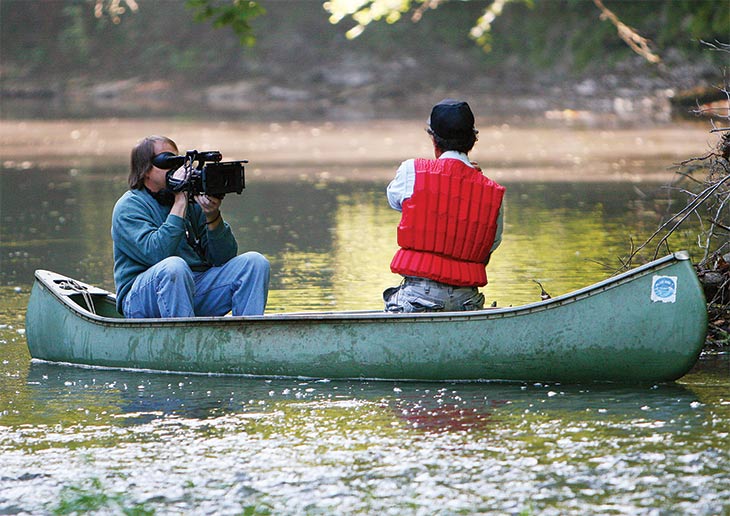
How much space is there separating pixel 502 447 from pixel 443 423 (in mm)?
469

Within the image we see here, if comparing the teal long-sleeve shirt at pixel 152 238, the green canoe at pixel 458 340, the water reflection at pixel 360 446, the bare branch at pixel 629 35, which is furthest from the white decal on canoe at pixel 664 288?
the bare branch at pixel 629 35

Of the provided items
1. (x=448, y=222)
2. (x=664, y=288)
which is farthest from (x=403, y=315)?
(x=664, y=288)

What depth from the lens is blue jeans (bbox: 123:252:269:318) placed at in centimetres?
675

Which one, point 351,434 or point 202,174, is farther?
point 202,174

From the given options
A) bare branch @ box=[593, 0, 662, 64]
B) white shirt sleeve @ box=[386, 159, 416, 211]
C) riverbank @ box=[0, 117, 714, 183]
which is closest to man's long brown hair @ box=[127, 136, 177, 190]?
white shirt sleeve @ box=[386, 159, 416, 211]

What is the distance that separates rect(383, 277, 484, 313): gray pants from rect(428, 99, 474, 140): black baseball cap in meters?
0.69

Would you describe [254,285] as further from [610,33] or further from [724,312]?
[610,33]

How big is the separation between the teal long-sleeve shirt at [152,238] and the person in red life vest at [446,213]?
1.09m

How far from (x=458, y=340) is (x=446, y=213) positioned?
58 cm

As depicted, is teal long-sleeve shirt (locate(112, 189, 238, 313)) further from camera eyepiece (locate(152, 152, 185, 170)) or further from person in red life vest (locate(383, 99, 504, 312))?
person in red life vest (locate(383, 99, 504, 312))

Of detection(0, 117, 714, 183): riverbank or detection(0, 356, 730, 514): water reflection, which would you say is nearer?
detection(0, 356, 730, 514): water reflection

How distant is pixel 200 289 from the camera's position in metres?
7.12

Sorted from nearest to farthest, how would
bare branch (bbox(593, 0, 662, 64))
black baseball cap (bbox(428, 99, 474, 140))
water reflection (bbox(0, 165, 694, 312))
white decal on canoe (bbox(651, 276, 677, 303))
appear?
white decal on canoe (bbox(651, 276, 677, 303)) → black baseball cap (bbox(428, 99, 474, 140)) → water reflection (bbox(0, 165, 694, 312)) → bare branch (bbox(593, 0, 662, 64))

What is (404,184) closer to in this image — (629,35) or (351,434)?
(351,434)
